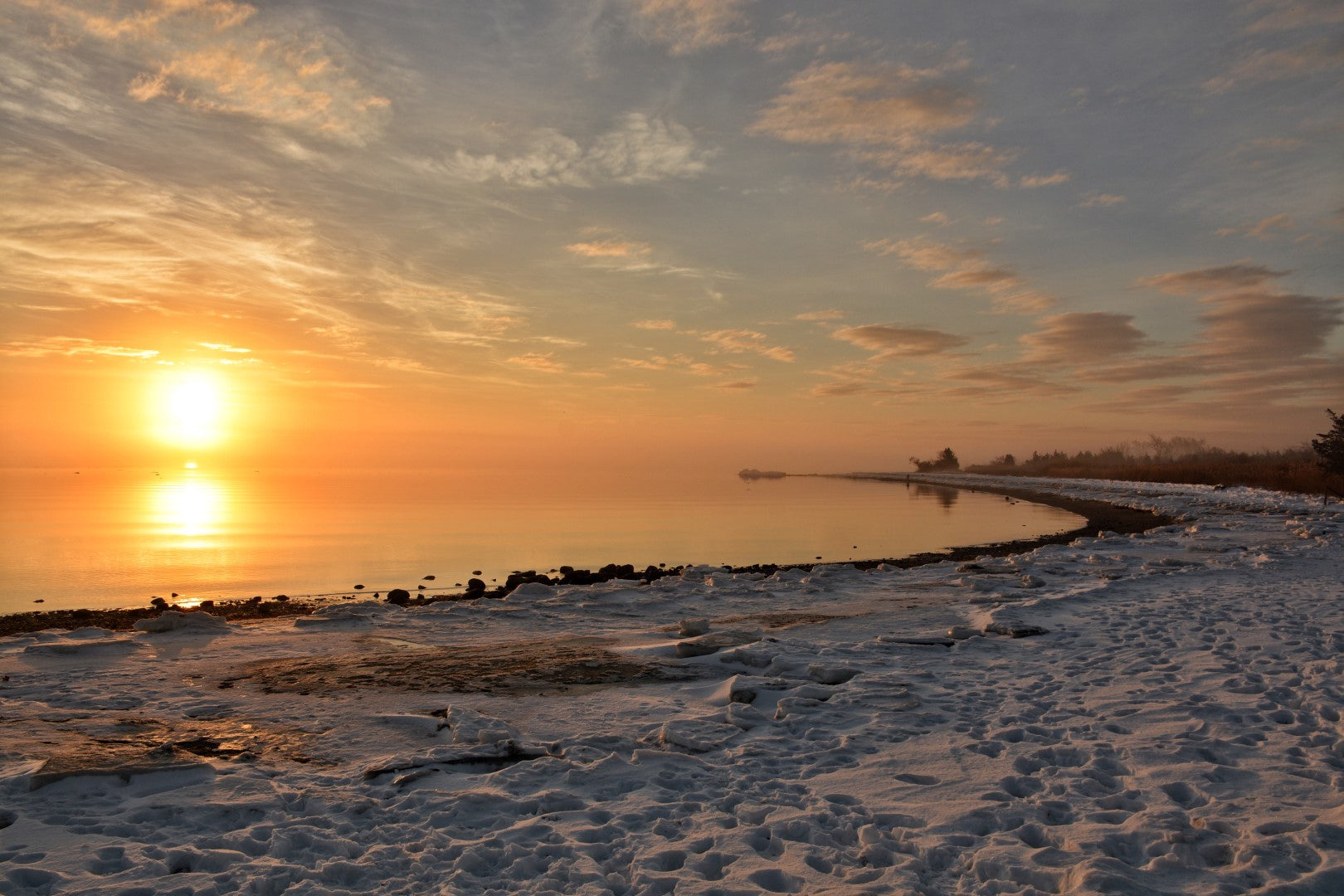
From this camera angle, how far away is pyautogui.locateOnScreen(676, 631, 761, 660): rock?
33.9 ft

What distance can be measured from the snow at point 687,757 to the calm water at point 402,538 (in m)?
11.3

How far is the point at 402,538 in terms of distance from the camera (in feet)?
111

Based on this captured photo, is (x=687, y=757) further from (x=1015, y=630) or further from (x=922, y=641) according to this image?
(x=1015, y=630)

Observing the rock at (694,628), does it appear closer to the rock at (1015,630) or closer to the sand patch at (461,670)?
the sand patch at (461,670)

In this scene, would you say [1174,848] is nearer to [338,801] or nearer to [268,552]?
[338,801]

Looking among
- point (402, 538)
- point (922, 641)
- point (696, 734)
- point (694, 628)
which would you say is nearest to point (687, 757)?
point (696, 734)

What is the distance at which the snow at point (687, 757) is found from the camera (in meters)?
4.85

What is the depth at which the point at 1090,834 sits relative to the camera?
5168 mm

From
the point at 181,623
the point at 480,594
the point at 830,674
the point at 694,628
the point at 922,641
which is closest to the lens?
the point at 830,674

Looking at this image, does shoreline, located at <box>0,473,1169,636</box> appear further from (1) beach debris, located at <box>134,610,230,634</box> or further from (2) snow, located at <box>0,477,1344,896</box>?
(2) snow, located at <box>0,477,1344,896</box>

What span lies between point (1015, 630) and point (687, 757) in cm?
653

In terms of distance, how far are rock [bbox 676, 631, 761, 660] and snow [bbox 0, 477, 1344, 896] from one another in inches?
5.4

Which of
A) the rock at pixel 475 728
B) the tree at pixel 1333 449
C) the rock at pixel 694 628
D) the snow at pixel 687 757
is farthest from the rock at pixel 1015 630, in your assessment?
the tree at pixel 1333 449

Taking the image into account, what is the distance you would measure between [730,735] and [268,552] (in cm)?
2661
